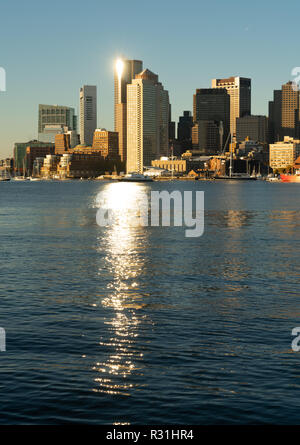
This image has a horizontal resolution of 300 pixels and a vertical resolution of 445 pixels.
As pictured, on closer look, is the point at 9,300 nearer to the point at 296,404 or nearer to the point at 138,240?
the point at 296,404

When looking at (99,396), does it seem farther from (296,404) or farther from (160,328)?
(160,328)

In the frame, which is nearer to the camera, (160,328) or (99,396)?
(99,396)

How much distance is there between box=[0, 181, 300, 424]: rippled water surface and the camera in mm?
21047

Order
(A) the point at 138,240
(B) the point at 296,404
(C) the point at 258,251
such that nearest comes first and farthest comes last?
1. (B) the point at 296,404
2. (C) the point at 258,251
3. (A) the point at 138,240

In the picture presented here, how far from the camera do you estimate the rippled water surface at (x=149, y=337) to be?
69.1ft

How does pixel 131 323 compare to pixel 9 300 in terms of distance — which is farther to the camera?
pixel 9 300

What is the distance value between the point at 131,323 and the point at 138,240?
131ft

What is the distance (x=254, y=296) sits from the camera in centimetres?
3816

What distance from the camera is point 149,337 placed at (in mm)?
28938

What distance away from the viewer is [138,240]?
71.6 metres

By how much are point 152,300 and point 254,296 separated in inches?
243
